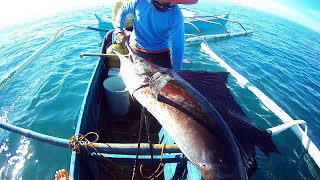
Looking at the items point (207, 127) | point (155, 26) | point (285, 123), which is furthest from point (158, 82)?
point (285, 123)

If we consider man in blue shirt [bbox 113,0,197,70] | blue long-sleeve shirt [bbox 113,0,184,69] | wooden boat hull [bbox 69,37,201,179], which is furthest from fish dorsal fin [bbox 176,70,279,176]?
blue long-sleeve shirt [bbox 113,0,184,69]

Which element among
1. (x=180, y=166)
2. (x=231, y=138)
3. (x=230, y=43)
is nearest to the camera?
(x=231, y=138)

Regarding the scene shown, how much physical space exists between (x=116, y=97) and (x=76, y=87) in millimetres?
4146

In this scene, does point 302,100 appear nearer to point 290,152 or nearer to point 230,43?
point 290,152

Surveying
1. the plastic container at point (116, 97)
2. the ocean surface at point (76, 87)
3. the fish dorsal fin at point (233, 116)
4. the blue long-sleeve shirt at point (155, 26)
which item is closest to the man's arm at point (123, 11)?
the blue long-sleeve shirt at point (155, 26)

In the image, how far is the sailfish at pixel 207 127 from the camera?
1.44 m

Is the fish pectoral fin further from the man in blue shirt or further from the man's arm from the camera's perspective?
the man's arm

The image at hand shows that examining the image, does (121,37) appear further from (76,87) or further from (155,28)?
(76,87)

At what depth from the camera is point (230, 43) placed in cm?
1512

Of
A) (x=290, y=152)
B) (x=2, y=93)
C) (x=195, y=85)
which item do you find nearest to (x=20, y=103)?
(x=2, y=93)

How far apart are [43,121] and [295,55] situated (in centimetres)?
1671

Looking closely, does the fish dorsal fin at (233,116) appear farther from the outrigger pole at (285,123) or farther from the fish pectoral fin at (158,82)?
the outrigger pole at (285,123)

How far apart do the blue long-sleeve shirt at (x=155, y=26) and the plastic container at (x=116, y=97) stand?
57.7 inches

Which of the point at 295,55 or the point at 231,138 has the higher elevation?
the point at 231,138
